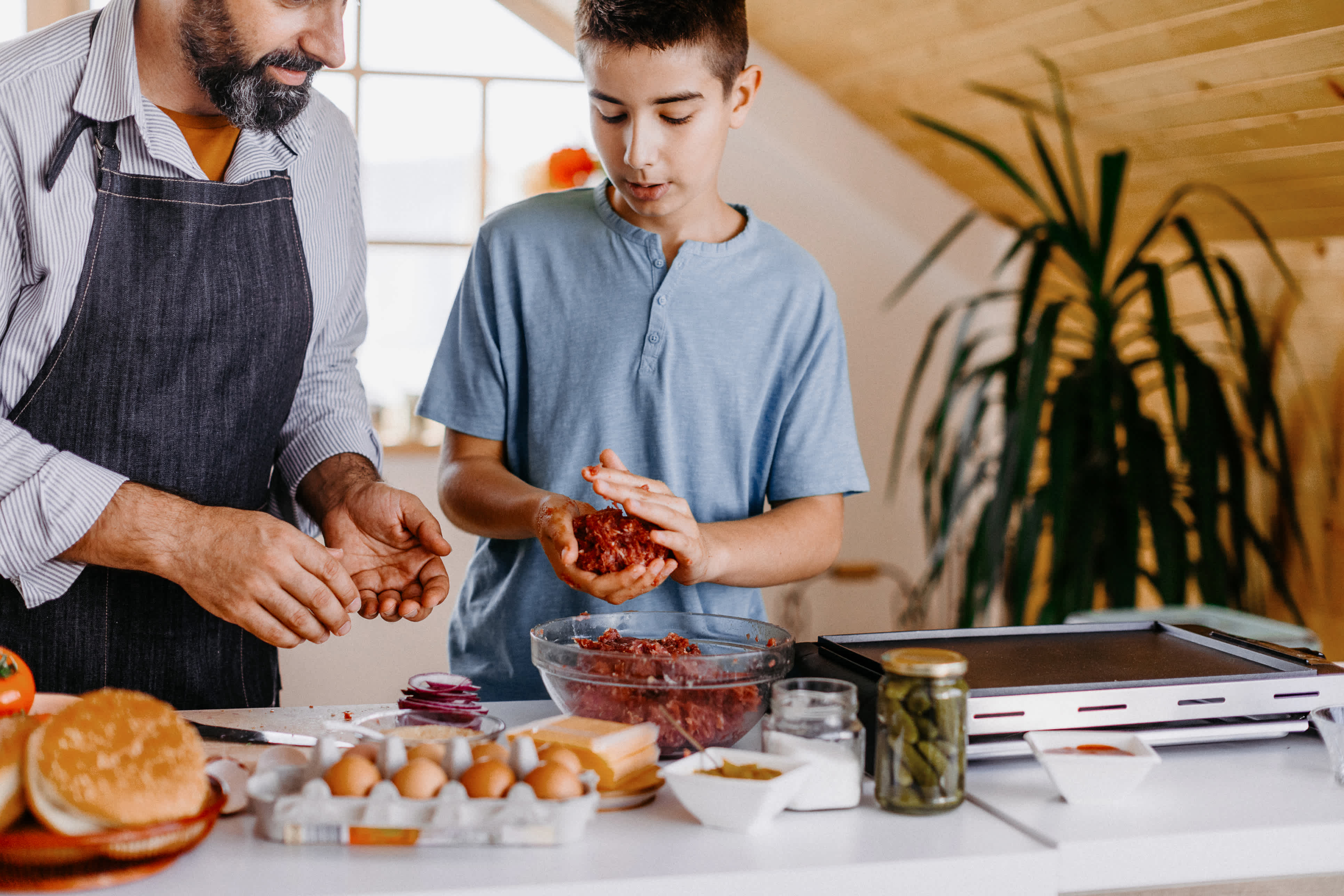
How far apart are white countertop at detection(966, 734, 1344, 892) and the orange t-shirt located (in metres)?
1.25

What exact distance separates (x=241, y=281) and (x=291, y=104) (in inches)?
9.7

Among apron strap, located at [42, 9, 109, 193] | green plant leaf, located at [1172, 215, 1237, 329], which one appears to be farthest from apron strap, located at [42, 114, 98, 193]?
green plant leaf, located at [1172, 215, 1237, 329]

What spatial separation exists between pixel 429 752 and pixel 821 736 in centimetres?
36

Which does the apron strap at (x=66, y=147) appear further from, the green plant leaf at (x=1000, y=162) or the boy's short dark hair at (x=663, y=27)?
the green plant leaf at (x=1000, y=162)

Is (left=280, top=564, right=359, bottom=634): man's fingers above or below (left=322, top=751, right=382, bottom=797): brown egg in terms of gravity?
above

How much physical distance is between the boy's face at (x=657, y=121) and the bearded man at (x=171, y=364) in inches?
14.1

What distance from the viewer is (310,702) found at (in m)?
3.97

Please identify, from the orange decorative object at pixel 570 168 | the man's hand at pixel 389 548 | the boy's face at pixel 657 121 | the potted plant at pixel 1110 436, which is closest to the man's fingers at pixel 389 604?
the man's hand at pixel 389 548

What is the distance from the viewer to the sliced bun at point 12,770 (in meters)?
0.86

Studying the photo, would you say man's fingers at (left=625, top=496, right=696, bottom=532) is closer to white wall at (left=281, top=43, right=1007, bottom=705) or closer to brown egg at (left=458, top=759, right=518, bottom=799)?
brown egg at (left=458, top=759, right=518, bottom=799)

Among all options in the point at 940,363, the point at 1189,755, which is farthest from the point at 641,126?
the point at 940,363

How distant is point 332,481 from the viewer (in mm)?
1610

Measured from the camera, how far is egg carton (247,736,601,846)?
92cm

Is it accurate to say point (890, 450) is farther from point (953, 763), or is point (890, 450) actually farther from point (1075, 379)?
point (953, 763)
